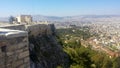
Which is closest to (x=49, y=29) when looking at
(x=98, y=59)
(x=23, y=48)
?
(x=98, y=59)

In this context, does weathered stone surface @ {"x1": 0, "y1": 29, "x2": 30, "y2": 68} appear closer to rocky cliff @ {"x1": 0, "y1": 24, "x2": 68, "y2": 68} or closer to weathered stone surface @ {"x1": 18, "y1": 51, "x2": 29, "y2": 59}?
weathered stone surface @ {"x1": 18, "y1": 51, "x2": 29, "y2": 59}

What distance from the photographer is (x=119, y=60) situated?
26.7 meters

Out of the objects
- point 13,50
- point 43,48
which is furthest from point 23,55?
point 43,48

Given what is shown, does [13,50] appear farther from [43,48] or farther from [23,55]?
[43,48]

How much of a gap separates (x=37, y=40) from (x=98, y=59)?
520 centimetres

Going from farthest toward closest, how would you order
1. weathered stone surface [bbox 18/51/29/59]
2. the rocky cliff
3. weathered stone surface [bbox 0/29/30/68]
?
the rocky cliff < weathered stone surface [bbox 18/51/29/59] < weathered stone surface [bbox 0/29/30/68]

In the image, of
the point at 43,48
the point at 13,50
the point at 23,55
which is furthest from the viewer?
the point at 43,48

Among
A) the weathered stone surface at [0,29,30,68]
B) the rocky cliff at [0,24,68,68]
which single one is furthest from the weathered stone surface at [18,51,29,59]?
the rocky cliff at [0,24,68,68]

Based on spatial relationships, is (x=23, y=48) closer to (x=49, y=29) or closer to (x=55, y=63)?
(x=55, y=63)

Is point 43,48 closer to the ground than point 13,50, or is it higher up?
closer to the ground

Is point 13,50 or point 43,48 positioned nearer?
point 13,50

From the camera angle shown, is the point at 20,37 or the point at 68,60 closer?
the point at 20,37

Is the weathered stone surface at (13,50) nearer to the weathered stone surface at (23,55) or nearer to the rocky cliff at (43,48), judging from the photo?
the weathered stone surface at (23,55)

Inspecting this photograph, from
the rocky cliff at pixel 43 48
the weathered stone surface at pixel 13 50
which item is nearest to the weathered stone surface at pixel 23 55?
the weathered stone surface at pixel 13 50
